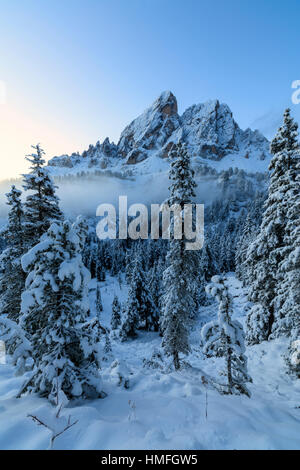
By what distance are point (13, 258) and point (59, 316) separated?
7307 millimetres

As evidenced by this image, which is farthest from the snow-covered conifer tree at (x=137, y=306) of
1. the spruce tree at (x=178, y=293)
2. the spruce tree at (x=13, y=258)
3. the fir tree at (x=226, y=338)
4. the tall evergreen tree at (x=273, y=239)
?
the fir tree at (x=226, y=338)

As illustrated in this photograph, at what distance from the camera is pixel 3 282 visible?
439 inches

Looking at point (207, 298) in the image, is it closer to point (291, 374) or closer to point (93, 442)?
point (291, 374)

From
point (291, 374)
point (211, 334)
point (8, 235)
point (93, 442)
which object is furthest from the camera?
point (8, 235)

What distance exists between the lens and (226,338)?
6.73 meters

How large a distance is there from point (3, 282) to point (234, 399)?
12.2 metres

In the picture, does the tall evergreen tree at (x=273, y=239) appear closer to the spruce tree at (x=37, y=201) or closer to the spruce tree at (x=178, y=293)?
the spruce tree at (x=178, y=293)

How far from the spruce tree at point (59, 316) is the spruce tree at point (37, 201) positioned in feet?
16.9

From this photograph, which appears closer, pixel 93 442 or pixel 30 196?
pixel 93 442

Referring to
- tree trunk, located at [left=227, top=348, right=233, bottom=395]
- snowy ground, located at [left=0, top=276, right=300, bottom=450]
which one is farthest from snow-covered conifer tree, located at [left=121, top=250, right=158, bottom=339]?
tree trunk, located at [left=227, top=348, right=233, bottom=395]

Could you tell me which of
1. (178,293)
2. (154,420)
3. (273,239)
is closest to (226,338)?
(154,420)

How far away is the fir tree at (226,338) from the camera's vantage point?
6609 millimetres

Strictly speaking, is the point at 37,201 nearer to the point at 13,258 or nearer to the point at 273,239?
the point at 13,258
